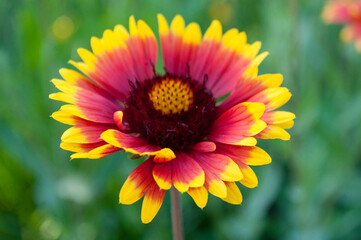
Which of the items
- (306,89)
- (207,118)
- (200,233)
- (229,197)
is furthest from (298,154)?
(229,197)

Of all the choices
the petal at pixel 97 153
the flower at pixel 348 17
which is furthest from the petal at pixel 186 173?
the flower at pixel 348 17

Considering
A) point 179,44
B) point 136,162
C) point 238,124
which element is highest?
point 179,44

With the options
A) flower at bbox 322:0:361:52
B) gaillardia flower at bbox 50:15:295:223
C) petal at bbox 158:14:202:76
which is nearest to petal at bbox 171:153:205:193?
gaillardia flower at bbox 50:15:295:223

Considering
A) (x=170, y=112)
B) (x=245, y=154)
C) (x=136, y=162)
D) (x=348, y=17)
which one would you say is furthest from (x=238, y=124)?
(x=348, y=17)

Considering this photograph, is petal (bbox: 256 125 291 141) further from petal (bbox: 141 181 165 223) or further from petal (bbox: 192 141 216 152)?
petal (bbox: 141 181 165 223)

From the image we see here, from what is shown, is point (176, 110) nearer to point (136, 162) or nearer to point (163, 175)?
point (163, 175)

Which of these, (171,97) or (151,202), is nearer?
(151,202)

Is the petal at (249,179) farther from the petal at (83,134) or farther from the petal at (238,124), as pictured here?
the petal at (83,134)

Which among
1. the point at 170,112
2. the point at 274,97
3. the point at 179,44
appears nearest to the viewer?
the point at 274,97
